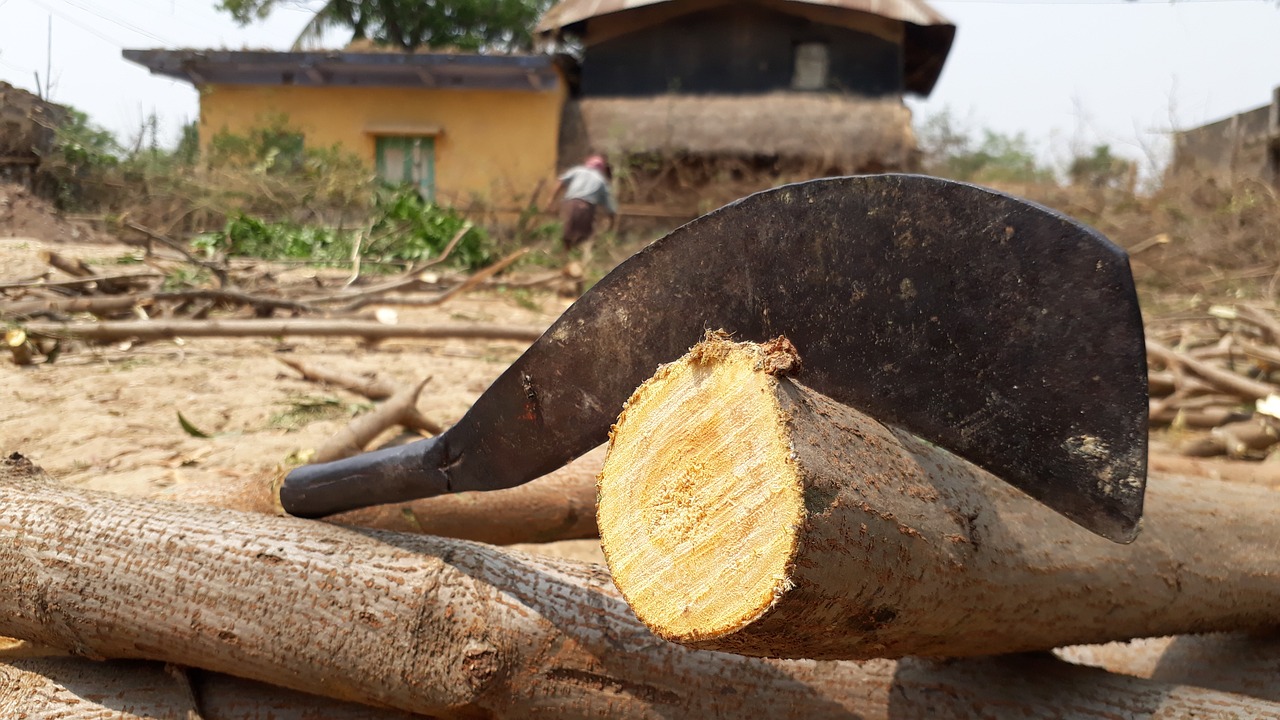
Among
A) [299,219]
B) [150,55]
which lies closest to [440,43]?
[150,55]

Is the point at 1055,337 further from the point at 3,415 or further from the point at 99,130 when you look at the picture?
the point at 99,130

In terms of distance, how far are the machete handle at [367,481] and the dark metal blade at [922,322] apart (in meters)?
0.37

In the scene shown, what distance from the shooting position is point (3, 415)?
3.78 meters

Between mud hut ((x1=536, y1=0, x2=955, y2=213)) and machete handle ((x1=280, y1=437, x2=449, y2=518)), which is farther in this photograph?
mud hut ((x1=536, y1=0, x2=955, y2=213))

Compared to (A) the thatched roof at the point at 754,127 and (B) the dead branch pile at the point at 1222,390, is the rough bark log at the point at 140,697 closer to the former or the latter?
(B) the dead branch pile at the point at 1222,390

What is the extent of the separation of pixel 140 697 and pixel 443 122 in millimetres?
13271

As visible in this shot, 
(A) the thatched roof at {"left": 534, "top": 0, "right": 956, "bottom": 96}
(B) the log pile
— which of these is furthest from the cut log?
(A) the thatched roof at {"left": 534, "top": 0, "right": 956, "bottom": 96}

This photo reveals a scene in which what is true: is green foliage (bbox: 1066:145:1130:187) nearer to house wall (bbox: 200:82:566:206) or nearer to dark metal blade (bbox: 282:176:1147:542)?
house wall (bbox: 200:82:566:206)

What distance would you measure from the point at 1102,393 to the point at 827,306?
0.39m

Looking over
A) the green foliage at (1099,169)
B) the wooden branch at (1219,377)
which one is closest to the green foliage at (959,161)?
the green foliage at (1099,169)

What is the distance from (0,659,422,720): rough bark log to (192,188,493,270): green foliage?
7245mm

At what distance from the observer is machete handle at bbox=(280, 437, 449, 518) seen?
177 cm

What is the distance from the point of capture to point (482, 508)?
8.14 feet

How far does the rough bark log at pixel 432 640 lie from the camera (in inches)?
64.2
